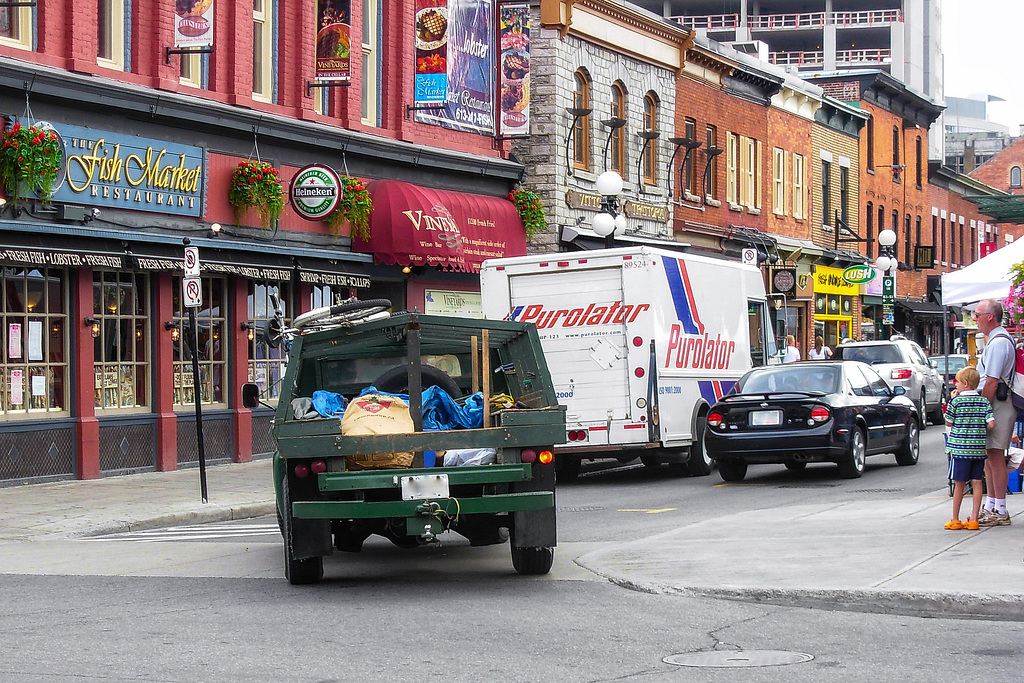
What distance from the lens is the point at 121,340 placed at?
20047 millimetres

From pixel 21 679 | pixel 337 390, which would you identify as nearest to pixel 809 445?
pixel 337 390

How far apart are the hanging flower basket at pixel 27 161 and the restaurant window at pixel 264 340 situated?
5.10m

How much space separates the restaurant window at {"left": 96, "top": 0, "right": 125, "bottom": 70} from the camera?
19.7 m

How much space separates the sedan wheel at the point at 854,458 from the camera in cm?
1769

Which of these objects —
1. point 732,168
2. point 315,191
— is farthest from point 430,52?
point 732,168

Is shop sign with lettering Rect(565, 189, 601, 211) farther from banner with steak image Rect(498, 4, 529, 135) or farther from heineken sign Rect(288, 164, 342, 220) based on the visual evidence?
heineken sign Rect(288, 164, 342, 220)

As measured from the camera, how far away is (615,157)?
33156 millimetres

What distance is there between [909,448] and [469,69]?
39.8ft

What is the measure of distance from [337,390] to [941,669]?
6058 millimetres

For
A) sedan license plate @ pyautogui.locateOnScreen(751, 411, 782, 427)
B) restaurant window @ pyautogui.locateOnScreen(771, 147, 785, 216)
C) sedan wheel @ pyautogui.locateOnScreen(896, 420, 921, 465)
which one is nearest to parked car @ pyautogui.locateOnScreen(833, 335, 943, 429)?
sedan wheel @ pyautogui.locateOnScreen(896, 420, 921, 465)

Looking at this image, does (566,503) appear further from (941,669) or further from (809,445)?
(941,669)

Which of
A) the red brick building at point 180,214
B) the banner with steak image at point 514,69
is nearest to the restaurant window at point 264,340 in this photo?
the red brick building at point 180,214

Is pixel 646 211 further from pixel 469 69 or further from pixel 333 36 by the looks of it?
pixel 333 36

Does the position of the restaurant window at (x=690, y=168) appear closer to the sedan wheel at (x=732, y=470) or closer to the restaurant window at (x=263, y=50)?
the restaurant window at (x=263, y=50)
